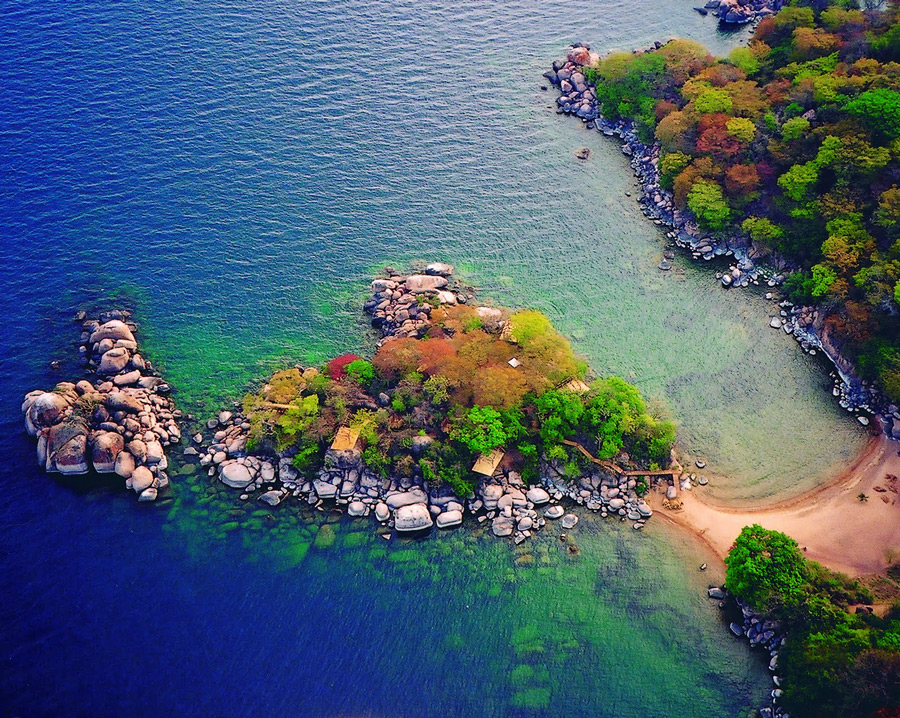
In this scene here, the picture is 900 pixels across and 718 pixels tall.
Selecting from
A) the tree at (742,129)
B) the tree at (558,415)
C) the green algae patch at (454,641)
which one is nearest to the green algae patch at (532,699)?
the green algae patch at (454,641)

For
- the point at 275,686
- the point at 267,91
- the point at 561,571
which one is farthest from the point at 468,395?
the point at 267,91

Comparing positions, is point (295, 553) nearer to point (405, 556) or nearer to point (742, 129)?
point (405, 556)

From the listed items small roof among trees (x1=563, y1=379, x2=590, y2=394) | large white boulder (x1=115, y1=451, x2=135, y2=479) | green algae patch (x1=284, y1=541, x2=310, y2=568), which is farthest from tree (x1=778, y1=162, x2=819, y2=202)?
large white boulder (x1=115, y1=451, x2=135, y2=479)

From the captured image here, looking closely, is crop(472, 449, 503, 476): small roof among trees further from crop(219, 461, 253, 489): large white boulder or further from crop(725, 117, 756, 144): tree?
crop(725, 117, 756, 144): tree

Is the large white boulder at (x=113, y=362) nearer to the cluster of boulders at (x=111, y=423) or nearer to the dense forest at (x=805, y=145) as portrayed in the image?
the cluster of boulders at (x=111, y=423)

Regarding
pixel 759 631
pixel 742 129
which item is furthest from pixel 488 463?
pixel 742 129

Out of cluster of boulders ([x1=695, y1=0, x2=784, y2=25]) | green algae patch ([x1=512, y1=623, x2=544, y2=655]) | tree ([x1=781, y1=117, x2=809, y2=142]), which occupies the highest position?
cluster of boulders ([x1=695, y1=0, x2=784, y2=25])
